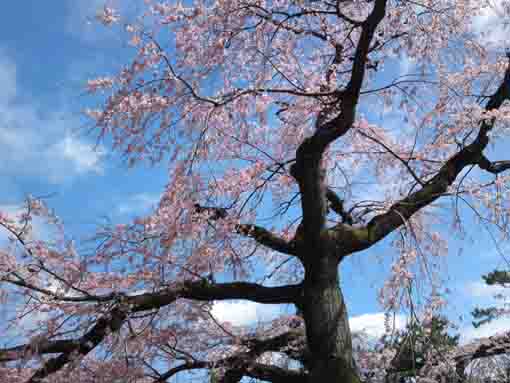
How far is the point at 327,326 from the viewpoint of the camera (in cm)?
505

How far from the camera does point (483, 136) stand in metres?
6.00

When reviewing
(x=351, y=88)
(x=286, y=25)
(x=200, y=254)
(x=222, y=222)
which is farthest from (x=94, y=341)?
(x=286, y=25)

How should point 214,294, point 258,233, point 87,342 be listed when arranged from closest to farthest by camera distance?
point 87,342 → point 214,294 → point 258,233

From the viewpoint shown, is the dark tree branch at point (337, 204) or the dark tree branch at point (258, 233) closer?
the dark tree branch at point (258, 233)

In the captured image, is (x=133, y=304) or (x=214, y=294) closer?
(x=133, y=304)

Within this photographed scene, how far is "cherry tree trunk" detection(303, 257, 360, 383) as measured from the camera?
4.89 m

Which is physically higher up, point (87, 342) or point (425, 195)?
point (425, 195)

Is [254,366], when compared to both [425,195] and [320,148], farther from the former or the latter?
[425,195]

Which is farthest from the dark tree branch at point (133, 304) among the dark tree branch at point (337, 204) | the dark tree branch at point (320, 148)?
the dark tree branch at point (337, 204)

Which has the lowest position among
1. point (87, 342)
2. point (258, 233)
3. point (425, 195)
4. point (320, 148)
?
point (87, 342)

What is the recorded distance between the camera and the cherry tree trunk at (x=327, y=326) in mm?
4887

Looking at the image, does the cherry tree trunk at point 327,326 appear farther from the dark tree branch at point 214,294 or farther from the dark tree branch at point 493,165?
the dark tree branch at point 493,165

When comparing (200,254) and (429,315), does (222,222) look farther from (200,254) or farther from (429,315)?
(429,315)

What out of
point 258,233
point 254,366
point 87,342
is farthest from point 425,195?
point 87,342
